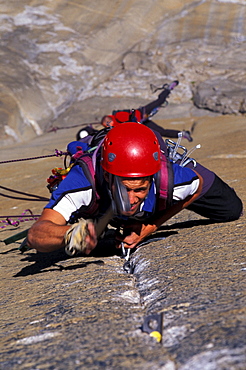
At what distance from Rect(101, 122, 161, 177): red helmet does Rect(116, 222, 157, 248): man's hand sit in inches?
22.3

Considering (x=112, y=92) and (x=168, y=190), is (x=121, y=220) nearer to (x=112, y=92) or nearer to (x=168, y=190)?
(x=168, y=190)

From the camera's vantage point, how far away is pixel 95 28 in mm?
12586

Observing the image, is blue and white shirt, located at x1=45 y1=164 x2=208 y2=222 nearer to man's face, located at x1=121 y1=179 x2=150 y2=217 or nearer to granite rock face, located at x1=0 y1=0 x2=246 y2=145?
man's face, located at x1=121 y1=179 x2=150 y2=217

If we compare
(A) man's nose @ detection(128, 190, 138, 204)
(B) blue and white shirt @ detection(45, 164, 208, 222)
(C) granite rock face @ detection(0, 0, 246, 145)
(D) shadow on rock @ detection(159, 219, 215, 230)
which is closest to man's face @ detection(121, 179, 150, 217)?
(A) man's nose @ detection(128, 190, 138, 204)

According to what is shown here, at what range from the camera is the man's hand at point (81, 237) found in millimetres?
2189

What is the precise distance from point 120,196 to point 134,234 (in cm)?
56

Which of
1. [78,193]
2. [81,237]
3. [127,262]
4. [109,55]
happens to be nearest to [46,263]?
[127,262]

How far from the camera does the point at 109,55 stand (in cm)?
1247

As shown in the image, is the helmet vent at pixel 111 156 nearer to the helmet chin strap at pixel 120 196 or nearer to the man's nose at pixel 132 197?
the helmet chin strap at pixel 120 196

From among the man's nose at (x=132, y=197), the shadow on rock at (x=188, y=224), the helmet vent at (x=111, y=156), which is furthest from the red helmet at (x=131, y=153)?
the shadow on rock at (x=188, y=224)

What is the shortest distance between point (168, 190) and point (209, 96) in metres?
8.12

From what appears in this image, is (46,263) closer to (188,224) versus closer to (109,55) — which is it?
(188,224)

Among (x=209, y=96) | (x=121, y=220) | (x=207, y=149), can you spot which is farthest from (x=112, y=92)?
(x=121, y=220)

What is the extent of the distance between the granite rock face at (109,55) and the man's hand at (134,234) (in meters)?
7.71
